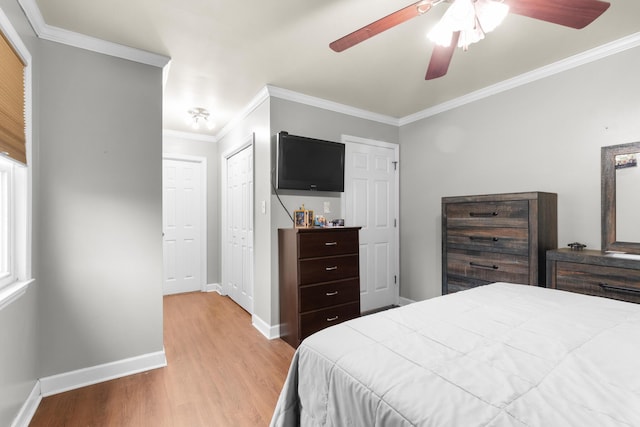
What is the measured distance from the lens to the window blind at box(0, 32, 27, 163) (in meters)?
1.42

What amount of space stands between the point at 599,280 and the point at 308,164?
96.9 inches

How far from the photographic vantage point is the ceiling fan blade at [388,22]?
1.33 meters

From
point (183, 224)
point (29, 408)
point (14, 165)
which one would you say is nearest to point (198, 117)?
point (183, 224)

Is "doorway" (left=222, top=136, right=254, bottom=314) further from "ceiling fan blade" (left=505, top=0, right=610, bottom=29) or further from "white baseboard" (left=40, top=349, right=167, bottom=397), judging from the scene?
"ceiling fan blade" (left=505, top=0, right=610, bottom=29)

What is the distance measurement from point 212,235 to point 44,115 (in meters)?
2.90

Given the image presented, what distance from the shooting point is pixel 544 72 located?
2.64 metres

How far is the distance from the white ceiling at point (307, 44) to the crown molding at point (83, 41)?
0.17ft

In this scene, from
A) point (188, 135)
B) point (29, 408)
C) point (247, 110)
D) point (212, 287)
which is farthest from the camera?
point (212, 287)

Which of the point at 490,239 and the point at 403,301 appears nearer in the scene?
the point at 490,239

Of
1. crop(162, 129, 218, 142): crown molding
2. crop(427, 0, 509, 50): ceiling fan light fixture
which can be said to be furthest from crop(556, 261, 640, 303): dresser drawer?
crop(162, 129, 218, 142): crown molding

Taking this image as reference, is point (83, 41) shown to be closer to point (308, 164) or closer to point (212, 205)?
point (308, 164)

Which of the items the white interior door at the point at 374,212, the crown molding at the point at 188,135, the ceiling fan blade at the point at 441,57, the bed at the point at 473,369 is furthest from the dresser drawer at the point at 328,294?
the crown molding at the point at 188,135

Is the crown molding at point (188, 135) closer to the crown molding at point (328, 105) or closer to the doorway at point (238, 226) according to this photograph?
the doorway at point (238, 226)

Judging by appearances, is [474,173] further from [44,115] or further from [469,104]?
[44,115]
